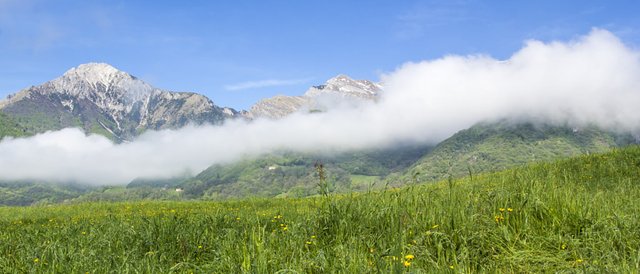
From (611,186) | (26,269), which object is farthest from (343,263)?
(611,186)

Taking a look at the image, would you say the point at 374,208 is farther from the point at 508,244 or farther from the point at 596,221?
the point at 596,221

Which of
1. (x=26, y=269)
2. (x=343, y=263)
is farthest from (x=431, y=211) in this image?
(x=26, y=269)

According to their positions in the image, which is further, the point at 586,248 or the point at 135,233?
the point at 135,233

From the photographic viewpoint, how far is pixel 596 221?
25.0 feet

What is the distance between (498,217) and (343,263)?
373 cm

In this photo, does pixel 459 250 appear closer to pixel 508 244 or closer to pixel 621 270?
pixel 508 244

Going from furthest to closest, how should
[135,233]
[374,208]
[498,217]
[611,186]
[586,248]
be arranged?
[611,186] < [135,233] < [374,208] < [498,217] < [586,248]

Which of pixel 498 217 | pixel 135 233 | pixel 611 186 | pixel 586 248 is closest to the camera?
pixel 586 248

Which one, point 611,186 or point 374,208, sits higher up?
point 374,208

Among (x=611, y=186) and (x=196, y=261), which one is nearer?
(x=196, y=261)

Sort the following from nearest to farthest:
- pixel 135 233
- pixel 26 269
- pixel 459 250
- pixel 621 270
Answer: pixel 621 270 → pixel 459 250 → pixel 26 269 → pixel 135 233

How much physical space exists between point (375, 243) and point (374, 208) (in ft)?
4.89

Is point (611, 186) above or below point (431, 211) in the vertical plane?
below

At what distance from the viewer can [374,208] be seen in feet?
30.0
